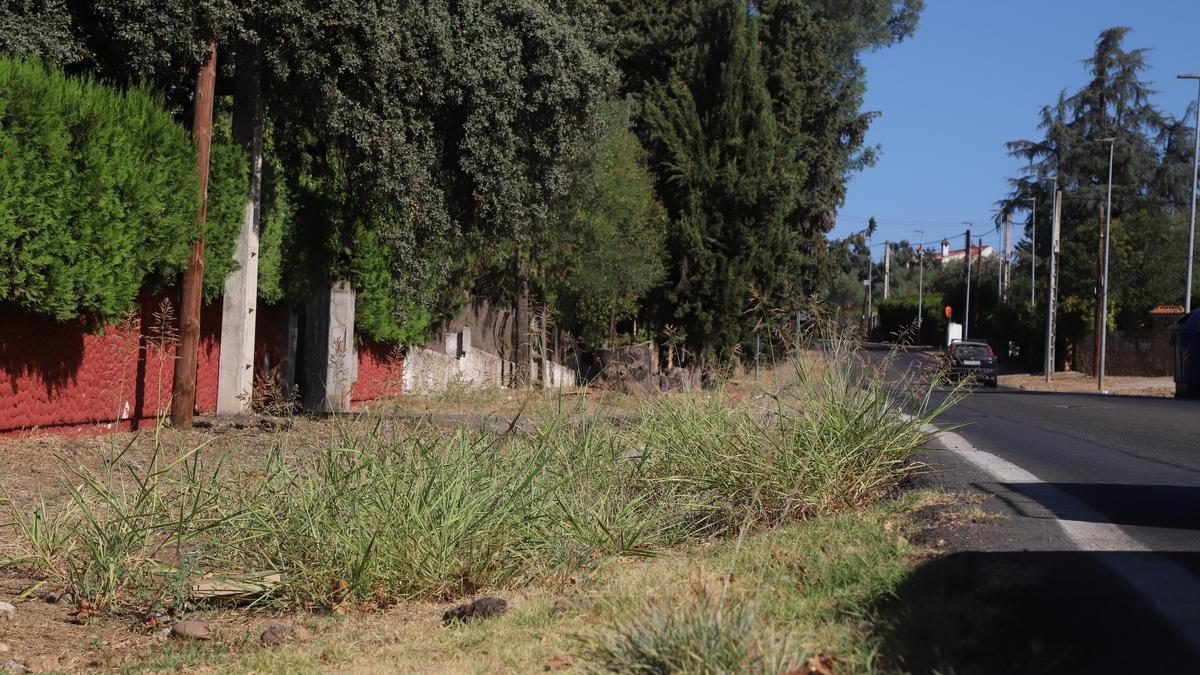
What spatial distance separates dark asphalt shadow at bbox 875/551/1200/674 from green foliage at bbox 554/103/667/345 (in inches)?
875

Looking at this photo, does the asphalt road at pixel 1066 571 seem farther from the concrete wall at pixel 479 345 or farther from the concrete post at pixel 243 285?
the concrete wall at pixel 479 345

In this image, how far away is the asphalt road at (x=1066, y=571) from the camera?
4164 millimetres

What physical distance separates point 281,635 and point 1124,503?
506 centimetres

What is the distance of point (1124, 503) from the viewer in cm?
760

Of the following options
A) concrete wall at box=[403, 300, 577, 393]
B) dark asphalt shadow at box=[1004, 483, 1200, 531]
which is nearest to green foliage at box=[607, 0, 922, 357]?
concrete wall at box=[403, 300, 577, 393]

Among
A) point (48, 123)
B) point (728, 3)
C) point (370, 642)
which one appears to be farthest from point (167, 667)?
point (728, 3)

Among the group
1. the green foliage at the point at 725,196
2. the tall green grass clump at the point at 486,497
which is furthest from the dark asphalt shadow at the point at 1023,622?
the green foliage at the point at 725,196

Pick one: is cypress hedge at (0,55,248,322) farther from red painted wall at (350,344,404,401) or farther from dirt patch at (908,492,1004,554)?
dirt patch at (908,492,1004,554)

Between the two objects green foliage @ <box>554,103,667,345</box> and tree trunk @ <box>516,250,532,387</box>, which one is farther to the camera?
green foliage @ <box>554,103,667,345</box>

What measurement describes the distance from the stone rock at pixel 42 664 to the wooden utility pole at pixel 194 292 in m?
9.22

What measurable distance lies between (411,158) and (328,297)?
3.74 m

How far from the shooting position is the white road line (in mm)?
4551

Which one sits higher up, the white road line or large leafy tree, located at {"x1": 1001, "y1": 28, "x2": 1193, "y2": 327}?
large leafy tree, located at {"x1": 1001, "y1": 28, "x2": 1193, "y2": 327}

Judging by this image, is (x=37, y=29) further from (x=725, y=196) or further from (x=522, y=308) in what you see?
(x=725, y=196)
